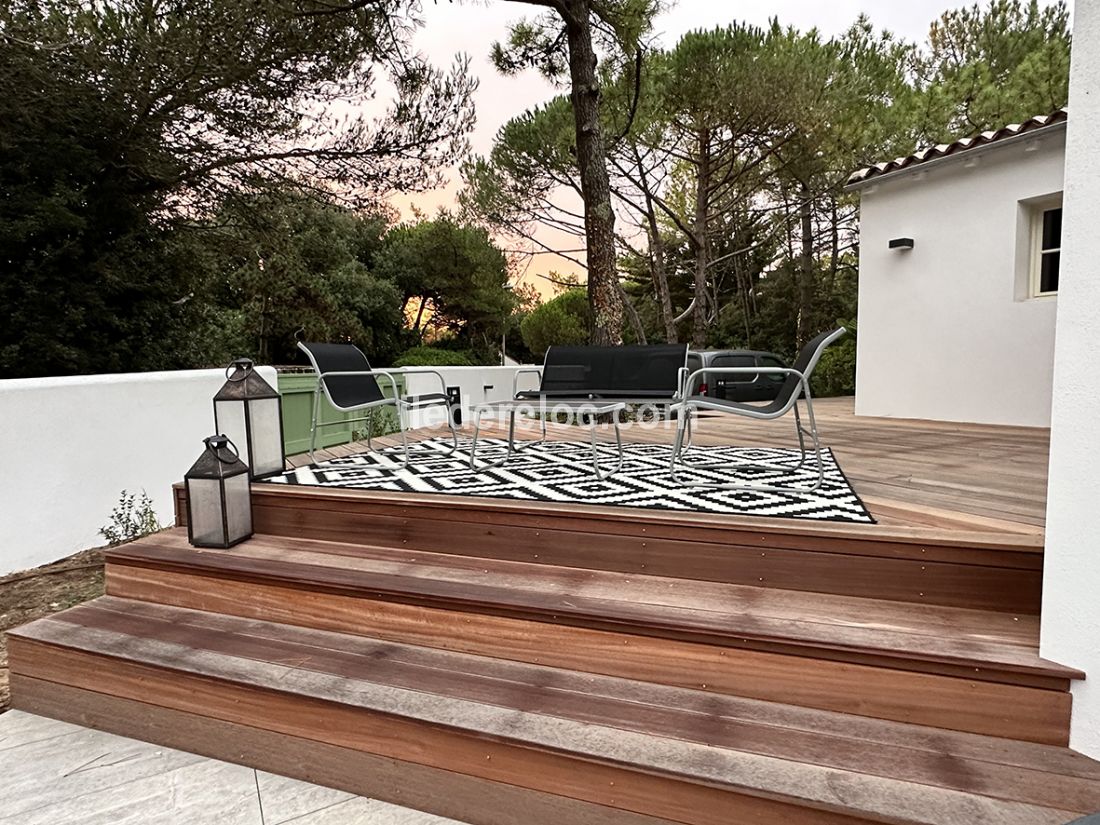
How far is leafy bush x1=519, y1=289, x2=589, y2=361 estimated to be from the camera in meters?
15.1

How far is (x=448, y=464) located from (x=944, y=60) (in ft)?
49.6

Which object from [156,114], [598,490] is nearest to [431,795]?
[598,490]

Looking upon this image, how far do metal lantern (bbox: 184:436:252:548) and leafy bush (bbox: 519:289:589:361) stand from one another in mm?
12523

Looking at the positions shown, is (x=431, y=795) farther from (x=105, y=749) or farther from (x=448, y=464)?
(x=448, y=464)

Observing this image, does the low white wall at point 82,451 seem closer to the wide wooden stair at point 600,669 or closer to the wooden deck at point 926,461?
the wooden deck at point 926,461

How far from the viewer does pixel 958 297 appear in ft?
19.4

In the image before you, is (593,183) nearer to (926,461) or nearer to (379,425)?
(379,425)

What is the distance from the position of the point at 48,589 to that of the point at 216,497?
132 centimetres

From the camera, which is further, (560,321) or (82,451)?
(560,321)

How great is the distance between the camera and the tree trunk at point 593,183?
6.48m

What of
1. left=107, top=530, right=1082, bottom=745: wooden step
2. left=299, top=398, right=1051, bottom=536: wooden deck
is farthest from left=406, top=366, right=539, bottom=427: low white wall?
left=107, top=530, right=1082, bottom=745: wooden step

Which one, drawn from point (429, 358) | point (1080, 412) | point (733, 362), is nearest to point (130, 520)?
point (1080, 412)

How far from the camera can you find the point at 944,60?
13000mm

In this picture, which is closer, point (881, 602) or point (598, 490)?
point (881, 602)
